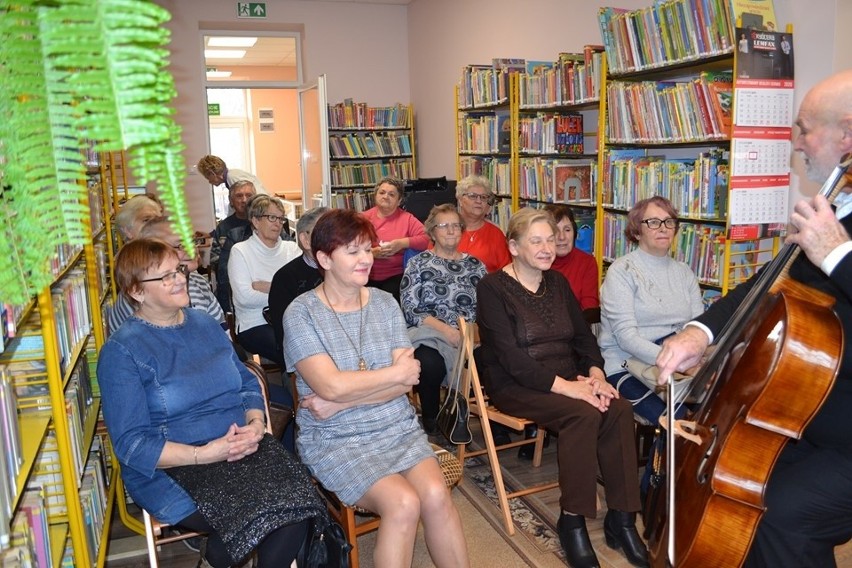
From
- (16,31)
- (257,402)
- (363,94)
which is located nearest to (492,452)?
(257,402)

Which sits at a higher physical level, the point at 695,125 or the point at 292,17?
the point at 292,17

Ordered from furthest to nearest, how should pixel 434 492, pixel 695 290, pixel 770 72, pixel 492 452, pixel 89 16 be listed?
pixel 770 72 → pixel 695 290 → pixel 492 452 → pixel 434 492 → pixel 89 16

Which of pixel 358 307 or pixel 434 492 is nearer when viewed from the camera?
pixel 434 492

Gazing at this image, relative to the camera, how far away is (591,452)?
2.63 metres

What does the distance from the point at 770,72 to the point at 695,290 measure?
1.19 m

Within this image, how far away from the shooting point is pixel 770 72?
3422mm

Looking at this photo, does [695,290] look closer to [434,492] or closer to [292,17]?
[434,492]

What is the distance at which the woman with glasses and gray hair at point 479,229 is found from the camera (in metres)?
4.44

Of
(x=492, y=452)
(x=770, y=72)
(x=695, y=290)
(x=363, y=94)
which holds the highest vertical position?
(x=363, y=94)

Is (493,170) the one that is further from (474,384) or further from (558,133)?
(474,384)

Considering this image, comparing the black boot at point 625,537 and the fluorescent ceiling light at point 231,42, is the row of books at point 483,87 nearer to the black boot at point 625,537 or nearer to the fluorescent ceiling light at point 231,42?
the black boot at point 625,537

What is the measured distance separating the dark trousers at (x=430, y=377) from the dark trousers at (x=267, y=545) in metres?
1.57

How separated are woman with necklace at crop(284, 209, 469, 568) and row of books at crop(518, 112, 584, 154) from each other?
9.91 feet

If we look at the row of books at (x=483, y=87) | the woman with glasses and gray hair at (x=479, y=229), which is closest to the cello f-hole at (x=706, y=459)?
the woman with glasses and gray hair at (x=479, y=229)
